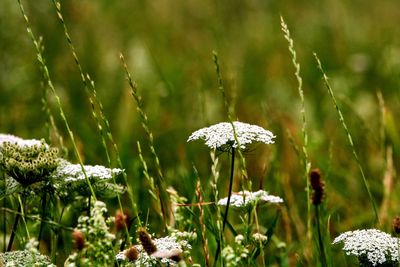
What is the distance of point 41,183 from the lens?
6.05 feet

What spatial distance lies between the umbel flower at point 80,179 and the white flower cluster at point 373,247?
65 centimetres

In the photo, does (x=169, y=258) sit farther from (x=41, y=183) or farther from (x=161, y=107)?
(x=161, y=107)

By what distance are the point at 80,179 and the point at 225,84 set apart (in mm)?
4612

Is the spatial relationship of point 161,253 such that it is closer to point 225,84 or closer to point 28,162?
point 28,162

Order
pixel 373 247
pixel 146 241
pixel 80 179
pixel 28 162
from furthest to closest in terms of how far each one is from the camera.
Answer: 1. pixel 80 179
2. pixel 28 162
3. pixel 373 247
4. pixel 146 241

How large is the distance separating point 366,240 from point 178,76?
14.2 ft

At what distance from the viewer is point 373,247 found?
166 centimetres

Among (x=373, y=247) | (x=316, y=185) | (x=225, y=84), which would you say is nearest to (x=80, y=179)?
(x=316, y=185)

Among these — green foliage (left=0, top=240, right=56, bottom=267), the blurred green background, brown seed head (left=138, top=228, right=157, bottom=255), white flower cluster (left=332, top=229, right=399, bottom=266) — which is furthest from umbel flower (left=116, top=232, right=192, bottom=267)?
the blurred green background

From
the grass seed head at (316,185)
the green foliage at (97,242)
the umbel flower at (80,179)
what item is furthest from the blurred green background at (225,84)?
the green foliage at (97,242)

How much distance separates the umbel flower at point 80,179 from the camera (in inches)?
72.8

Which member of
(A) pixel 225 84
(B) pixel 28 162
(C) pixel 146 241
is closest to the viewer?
(C) pixel 146 241

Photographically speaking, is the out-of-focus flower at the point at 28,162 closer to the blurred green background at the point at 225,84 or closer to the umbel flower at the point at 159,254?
the umbel flower at the point at 159,254

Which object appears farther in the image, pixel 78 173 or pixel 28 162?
pixel 78 173
